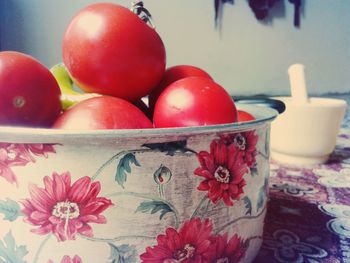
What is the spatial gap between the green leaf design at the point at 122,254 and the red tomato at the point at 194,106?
0.23ft

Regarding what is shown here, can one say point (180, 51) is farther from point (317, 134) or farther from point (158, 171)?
point (158, 171)

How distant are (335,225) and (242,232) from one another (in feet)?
0.45

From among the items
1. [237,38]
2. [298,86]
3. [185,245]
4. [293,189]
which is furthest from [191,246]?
[237,38]

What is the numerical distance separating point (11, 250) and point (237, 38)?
1358 millimetres

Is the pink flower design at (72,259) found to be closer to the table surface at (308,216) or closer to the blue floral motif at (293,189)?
the table surface at (308,216)

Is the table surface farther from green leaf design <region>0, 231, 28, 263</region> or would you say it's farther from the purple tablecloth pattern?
green leaf design <region>0, 231, 28, 263</region>

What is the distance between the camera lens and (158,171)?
180 millimetres

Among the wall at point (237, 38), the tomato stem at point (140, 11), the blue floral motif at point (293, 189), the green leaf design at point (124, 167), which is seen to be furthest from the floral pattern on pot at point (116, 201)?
the wall at point (237, 38)

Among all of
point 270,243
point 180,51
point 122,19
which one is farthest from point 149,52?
point 180,51

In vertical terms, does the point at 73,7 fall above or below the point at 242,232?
above

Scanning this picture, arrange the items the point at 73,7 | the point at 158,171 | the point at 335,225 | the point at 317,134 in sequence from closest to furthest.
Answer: the point at 158,171, the point at 335,225, the point at 317,134, the point at 73,7

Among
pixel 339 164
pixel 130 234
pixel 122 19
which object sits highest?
pixel 122 19

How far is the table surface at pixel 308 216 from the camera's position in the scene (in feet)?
0.85

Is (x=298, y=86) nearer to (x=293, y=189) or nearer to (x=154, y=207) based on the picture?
(x=293, y=189)
